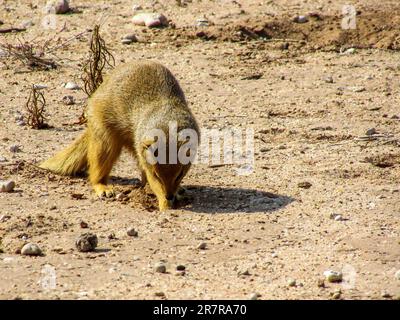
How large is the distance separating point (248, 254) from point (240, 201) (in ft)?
3.84

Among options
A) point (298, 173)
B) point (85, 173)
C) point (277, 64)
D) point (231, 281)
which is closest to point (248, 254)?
point (231, 281)

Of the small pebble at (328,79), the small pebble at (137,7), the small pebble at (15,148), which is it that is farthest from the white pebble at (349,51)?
the small pebble at (15,148)

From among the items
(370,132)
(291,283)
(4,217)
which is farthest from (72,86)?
(291,283)

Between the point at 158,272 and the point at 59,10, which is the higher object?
the point at 59,10

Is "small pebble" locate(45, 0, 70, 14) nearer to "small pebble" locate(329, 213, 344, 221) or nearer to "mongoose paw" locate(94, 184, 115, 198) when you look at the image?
"mongoose paw" locate(94, 184, 115, 198)

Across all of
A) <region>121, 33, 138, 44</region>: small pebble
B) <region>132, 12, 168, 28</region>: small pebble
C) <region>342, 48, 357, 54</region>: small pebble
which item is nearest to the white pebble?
<region>342, 48, 357, 54</region>: small pebble

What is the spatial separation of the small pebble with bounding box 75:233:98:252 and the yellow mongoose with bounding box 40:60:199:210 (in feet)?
3.90

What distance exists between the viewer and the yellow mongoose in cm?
828

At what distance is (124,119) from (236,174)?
109 cm

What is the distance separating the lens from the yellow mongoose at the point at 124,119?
8.28 m

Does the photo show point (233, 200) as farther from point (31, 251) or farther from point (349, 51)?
point (349, 51)

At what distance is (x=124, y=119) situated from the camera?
8.57 m
